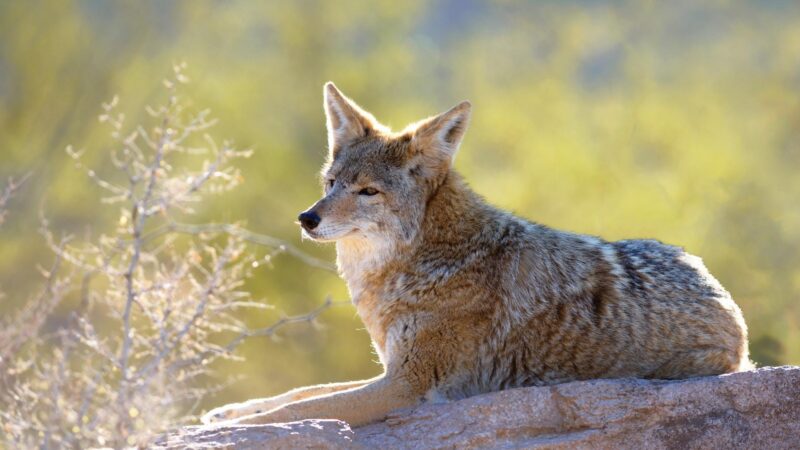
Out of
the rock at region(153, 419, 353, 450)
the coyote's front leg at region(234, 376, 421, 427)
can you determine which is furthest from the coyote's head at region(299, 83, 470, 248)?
the rock at region(153, 419, 353, 450)

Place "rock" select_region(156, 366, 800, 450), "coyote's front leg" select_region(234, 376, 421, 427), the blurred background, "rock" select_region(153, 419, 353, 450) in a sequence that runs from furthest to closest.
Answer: the blurred background < "coyote's front leg" select_region(234, 376, 421, 427) < "rock" select_region(156, 366, 800, 450) < "rock" select_region(153, 419, 353, 450)

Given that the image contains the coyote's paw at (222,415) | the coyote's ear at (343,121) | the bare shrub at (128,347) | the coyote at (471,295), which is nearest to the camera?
the bare shrub at (128,347)

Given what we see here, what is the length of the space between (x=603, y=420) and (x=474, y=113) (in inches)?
554

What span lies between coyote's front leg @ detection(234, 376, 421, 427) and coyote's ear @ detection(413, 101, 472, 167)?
5.56ft

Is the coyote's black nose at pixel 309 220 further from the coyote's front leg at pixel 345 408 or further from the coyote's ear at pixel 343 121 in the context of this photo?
the coyote's front leg at pixel 345 408

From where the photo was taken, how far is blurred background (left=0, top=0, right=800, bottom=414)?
18.0 m

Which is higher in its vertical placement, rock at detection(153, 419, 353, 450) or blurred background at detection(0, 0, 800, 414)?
blurred background at detection(0, 0, 800, 414)

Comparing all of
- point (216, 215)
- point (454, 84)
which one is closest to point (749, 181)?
point (454, 84)

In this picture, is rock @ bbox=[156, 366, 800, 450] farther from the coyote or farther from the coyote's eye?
the coyote's eye

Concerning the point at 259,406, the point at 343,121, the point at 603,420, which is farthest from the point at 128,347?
the point at 603,420

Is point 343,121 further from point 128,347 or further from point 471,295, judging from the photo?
point 128,347

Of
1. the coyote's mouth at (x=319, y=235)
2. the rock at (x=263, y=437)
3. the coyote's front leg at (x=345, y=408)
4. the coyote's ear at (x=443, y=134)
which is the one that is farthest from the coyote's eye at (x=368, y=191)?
the rock at (x=263, y=437)

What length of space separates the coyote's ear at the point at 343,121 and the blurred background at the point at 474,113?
31.8 feet

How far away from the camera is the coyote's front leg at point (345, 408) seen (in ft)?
19.8
